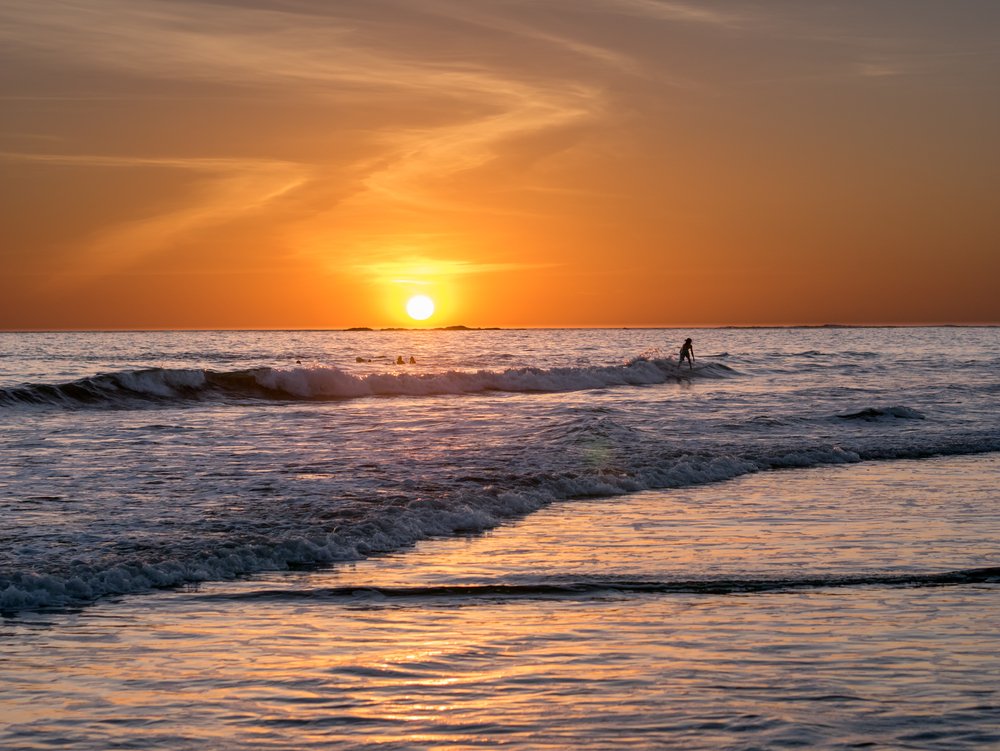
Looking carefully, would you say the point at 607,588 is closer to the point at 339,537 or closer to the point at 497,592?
the point at 497,592

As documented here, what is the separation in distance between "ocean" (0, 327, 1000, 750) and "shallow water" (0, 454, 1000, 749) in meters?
0.03

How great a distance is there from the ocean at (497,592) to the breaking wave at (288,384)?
14.4m

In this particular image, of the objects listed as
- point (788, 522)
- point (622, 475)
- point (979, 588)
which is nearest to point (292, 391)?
point (622, 475)

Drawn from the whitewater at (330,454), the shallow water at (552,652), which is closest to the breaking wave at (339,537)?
the whitewater at (330,454)

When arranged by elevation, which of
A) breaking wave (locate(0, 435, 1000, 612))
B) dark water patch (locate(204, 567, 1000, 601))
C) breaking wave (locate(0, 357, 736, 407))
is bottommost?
dark water patch (locate(204, 567, 1000, 601))

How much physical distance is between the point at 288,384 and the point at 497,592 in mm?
38286

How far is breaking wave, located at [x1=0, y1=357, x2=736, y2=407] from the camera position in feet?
126

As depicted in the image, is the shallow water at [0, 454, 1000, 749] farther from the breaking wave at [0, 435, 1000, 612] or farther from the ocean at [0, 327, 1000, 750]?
the breaking wave at [0, 435, 1000, 612]

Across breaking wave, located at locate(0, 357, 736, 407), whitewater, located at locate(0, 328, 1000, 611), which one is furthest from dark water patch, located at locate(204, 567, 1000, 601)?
breaking wave, located at locate(0, 357, 736, 407)

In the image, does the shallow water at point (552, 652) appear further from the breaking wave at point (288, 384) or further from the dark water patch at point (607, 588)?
the breaking wave at point (288, 384)

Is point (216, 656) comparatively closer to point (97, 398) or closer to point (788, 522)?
point (788, 522)

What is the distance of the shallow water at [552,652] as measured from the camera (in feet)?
20.6

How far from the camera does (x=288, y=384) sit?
47.1m

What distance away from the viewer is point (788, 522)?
45.5 feet
